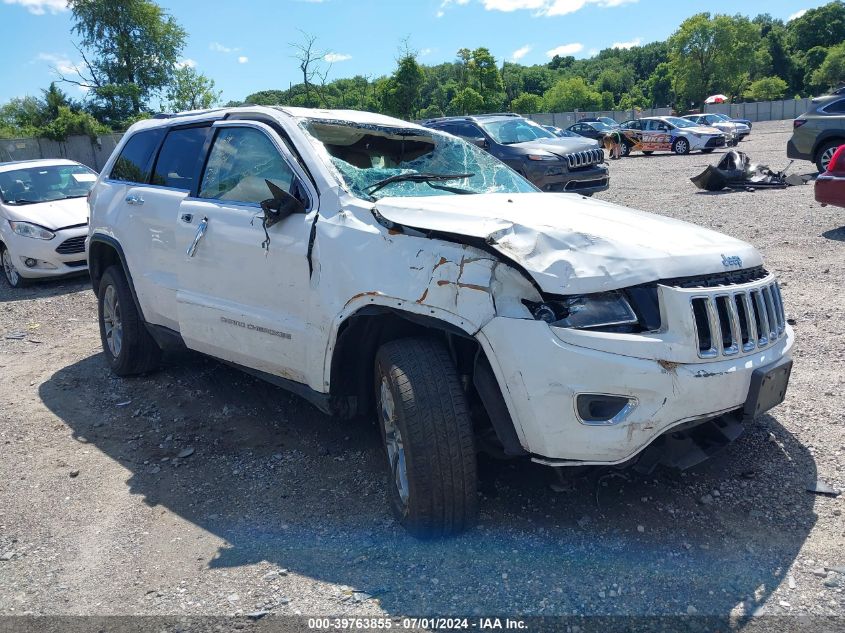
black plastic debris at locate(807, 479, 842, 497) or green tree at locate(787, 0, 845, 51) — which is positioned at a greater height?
green tree at locate(787, 0, 845, 51)

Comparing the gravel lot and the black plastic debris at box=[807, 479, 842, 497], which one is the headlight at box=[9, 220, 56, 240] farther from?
the black plastic debris at box=[807, 479, 842, 497]

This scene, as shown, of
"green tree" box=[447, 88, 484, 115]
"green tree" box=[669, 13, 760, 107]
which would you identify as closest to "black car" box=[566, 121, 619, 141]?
"green tree" box=[447, 88, 484, 115]

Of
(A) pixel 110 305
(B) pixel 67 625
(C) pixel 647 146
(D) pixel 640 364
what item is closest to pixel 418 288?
(D) pixel 640 364

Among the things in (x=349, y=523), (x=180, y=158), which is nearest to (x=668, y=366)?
(x=349, y=523)

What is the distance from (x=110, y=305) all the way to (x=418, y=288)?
11.9ft

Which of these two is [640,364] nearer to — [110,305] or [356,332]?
[356,332]

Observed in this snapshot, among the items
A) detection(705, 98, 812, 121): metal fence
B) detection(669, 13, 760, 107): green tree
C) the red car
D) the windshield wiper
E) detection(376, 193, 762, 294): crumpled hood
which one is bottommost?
detection(705, 98, 812, 121): metal fence

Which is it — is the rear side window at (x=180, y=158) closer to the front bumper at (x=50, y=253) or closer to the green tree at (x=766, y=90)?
the front bumper at (x=50, y=253)

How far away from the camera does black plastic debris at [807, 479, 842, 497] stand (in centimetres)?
328

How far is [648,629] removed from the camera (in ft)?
8.20

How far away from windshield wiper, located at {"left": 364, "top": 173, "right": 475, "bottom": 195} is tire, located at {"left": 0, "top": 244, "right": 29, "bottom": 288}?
26.1ft

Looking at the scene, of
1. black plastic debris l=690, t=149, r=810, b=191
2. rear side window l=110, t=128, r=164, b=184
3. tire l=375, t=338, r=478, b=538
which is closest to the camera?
tire l=375, t=338, r=478, b=538

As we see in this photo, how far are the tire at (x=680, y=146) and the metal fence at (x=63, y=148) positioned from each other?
23236mm

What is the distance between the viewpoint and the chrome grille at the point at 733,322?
2783 mm
